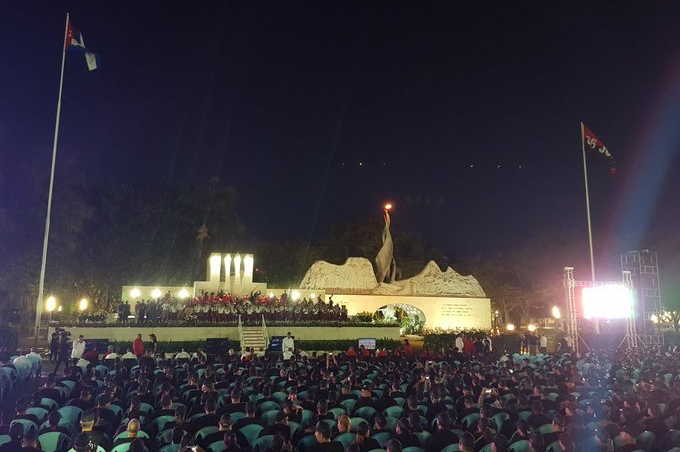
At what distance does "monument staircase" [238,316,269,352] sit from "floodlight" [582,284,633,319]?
56.4 feet

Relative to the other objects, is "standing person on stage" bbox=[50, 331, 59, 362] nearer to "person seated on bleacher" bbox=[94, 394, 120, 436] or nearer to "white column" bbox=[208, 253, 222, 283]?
"person seated on bleacher" bbox=[94, 394, 120, 436]

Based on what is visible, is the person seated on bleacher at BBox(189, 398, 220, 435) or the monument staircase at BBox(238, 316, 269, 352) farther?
the monument staircase at BBox(238, 316, 269, 352)

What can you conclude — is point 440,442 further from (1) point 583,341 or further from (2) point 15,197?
(2) point 15,197

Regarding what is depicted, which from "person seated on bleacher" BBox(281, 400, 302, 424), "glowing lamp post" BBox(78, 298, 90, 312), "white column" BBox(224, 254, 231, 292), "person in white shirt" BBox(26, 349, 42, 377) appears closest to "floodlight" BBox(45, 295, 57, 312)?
"glowing lamp post" BBox(78, 298, 90, 312)

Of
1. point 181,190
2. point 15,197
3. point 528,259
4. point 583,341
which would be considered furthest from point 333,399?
point 528,259

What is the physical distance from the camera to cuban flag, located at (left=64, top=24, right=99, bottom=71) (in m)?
25.2

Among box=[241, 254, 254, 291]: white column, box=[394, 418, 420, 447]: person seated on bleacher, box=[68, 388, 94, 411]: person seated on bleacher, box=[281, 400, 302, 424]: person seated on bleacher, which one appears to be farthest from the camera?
box=[241, 254, 254, 291]: white column

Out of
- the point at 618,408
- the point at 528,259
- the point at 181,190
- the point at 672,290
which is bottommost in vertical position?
the point at 618,408

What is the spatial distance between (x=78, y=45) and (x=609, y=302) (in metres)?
29.8

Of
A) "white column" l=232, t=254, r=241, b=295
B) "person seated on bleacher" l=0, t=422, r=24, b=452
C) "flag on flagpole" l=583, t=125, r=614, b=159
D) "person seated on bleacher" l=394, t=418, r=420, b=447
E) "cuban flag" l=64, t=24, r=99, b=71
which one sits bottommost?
"person seated on bleacher" l=394, t=418, r=420, b=447

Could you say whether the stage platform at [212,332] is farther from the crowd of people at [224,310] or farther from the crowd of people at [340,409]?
the crowd of people at [340,409]

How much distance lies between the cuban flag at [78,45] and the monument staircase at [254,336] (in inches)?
583

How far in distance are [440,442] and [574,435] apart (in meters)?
1.97

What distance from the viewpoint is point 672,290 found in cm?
4084
